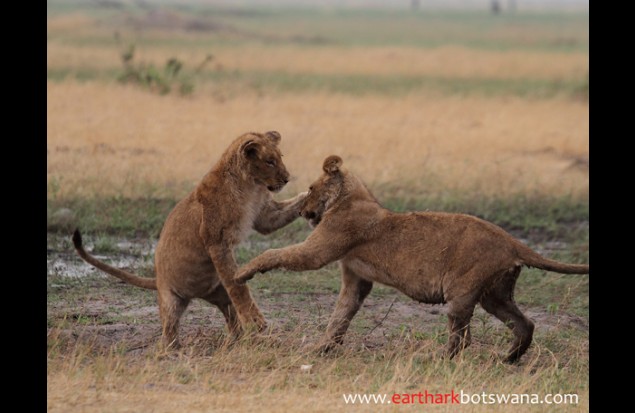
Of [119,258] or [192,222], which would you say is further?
[119,258]

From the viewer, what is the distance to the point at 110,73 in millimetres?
20312

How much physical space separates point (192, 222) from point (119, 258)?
248 cm

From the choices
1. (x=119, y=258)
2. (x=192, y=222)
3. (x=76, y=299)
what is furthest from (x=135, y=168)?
(x=192, y=222)

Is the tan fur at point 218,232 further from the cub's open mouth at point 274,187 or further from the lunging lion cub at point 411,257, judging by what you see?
the lunging lion cub at point 411,257

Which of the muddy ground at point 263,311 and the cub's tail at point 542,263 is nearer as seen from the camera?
the cub's tail at point 542,263

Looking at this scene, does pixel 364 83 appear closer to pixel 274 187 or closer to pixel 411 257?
pixel 274 187

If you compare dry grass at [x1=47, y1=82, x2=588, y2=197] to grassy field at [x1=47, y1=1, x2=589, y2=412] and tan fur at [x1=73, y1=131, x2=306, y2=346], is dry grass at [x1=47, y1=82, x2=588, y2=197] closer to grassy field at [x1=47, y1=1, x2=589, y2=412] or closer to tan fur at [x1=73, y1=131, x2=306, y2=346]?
grassy field at [x1=47, y1=1, x2=589, y2=412]

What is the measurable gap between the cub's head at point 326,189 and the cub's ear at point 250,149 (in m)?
0.40

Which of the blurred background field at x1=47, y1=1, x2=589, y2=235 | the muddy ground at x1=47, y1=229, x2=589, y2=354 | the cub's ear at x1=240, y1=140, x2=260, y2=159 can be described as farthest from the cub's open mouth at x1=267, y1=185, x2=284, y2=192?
Result: the blurred background field at x1=47, y1=1, x2=589, y2=235

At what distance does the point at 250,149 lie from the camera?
6.66 m

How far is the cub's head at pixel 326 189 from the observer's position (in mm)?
6520

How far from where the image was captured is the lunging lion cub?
6.24 metres

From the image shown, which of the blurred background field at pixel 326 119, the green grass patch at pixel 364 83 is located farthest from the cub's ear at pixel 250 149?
the green grass patch at pixel 364 83

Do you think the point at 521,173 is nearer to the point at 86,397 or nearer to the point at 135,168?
the point at 135,168
